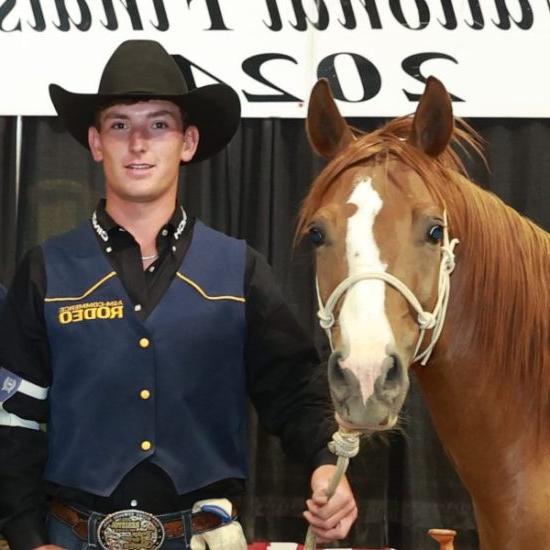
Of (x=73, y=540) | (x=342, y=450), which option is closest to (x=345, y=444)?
(x=342, y=450)

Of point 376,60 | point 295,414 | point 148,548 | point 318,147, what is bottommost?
point 148,548

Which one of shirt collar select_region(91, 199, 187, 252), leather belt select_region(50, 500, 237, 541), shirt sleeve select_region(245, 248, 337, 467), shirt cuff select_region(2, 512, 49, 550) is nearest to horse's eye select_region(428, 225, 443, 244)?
shirt sleeve select_region(245, 248, 337, 467)

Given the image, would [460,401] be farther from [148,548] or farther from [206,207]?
[206,207]

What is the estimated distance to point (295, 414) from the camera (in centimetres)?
177

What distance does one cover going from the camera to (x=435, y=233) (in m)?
1.59

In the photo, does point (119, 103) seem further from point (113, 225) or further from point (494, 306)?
point (494, 306)

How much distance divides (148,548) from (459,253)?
789mm

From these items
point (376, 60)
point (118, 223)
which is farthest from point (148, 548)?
point (376, 60)

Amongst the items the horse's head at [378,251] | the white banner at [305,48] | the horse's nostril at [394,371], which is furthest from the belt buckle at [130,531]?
the white banner at [305,48]

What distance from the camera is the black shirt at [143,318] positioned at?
5.47 ft

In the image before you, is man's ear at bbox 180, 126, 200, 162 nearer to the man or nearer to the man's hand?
the man

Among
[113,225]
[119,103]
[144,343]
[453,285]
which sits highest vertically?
[119,103]

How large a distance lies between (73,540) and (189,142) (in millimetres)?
836

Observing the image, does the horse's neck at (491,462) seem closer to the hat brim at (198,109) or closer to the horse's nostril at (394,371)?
the horse's nostril at (394,371)
